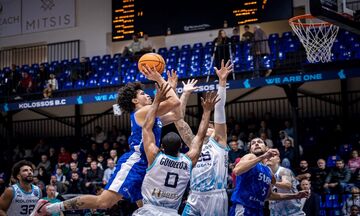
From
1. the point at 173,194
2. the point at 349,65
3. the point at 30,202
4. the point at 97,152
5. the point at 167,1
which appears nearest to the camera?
the point at 173,194

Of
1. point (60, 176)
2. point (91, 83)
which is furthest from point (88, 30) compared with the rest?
point (60, 176)

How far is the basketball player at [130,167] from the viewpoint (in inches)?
263

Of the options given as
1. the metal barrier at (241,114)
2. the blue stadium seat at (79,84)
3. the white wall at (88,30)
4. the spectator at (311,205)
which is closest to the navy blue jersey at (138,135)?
the spectator at (311,205)

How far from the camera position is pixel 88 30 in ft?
75.7

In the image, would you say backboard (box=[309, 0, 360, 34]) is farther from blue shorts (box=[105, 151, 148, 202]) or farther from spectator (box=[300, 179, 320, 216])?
blue shorts (box=[105, 151, 148, 202])

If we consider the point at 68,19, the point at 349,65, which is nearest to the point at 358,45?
the point at 349,65

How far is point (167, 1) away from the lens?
20125 millimetres

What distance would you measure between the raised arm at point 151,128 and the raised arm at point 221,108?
158 centimetres

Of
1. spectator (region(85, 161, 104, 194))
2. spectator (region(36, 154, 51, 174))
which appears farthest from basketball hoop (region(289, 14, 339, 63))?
spectator (region(36, 154, 51, 174))

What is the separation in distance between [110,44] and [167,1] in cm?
367

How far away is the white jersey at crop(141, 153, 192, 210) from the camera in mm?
6105

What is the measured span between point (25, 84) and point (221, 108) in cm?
1377

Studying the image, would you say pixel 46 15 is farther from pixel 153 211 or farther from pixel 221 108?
pixel 153 211

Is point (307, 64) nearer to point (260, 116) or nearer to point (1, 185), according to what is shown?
point (260, 116)
